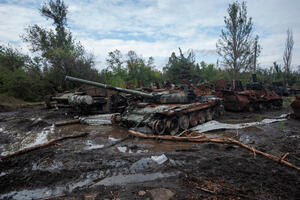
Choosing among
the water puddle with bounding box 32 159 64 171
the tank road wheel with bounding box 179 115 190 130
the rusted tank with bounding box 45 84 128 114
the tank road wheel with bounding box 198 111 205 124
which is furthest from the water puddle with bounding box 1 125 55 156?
the tank road wheel with bounding box 198 111 205 124

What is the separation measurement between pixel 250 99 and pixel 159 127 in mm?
8848

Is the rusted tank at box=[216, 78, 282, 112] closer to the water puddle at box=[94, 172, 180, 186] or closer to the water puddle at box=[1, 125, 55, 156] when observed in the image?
Answer: the water puddle at box=[94, 172, 180, 186]

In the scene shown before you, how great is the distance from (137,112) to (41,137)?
13.4 feet

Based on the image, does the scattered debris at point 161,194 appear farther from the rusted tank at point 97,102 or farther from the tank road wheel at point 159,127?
the rusted tank at point 97,102

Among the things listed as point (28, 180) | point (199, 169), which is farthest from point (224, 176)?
point (28, 180)

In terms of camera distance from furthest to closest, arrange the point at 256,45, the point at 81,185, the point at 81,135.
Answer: the point at 256,45, the point at 81,135, the point at 81,185

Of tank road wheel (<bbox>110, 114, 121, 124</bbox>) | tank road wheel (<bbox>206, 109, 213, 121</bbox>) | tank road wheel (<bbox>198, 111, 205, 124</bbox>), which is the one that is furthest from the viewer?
tank road wheel (<bbox>206, 109, 213, 121</bbox>)

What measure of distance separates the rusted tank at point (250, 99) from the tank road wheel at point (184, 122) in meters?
6.02

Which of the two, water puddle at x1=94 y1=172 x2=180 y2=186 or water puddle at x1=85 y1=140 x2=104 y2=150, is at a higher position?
water puddle at x1=94 y1=172 x2=180 y2=186

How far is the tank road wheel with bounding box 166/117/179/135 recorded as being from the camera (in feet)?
22.7

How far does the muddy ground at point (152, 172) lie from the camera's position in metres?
2.82

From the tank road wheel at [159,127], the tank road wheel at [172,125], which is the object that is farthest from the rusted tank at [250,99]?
the tank road wheel at [159,127]

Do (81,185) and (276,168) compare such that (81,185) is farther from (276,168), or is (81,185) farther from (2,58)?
(2,58)

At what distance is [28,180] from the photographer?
3.46 meters
